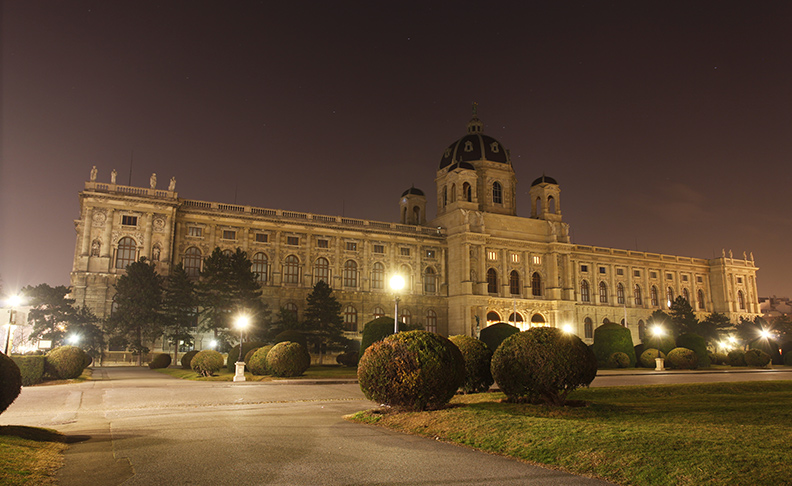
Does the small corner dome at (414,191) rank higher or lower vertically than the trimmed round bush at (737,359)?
higher

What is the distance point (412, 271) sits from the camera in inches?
2852

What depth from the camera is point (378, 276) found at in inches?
2783

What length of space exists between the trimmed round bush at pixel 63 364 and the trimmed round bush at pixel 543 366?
85.2ft

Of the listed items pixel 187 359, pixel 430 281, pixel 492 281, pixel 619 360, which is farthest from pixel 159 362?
pixel 492 281

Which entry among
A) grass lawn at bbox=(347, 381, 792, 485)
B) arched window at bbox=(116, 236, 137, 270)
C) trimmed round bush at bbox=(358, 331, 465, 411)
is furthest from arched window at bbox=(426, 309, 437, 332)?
trimmed round bush at bbox=(358, 331, 465, 411)

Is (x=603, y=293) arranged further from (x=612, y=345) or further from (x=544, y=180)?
(x=612, y=345)

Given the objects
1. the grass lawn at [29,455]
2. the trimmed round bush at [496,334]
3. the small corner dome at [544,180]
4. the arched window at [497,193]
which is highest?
the small corner dome at [544,180]

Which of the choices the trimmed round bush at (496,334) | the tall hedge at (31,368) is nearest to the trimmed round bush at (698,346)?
the trimmed round bush at (496,334)

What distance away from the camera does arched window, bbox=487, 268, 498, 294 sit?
74.7 metres

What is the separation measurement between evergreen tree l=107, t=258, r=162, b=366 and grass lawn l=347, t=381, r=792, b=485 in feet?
131

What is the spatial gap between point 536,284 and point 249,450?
71224mm

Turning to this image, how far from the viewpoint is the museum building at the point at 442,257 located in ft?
187

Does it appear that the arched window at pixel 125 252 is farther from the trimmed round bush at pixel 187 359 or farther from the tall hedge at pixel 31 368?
the tall hedge at pixel 31 368

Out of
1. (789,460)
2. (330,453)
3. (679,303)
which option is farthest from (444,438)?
(679,303)
